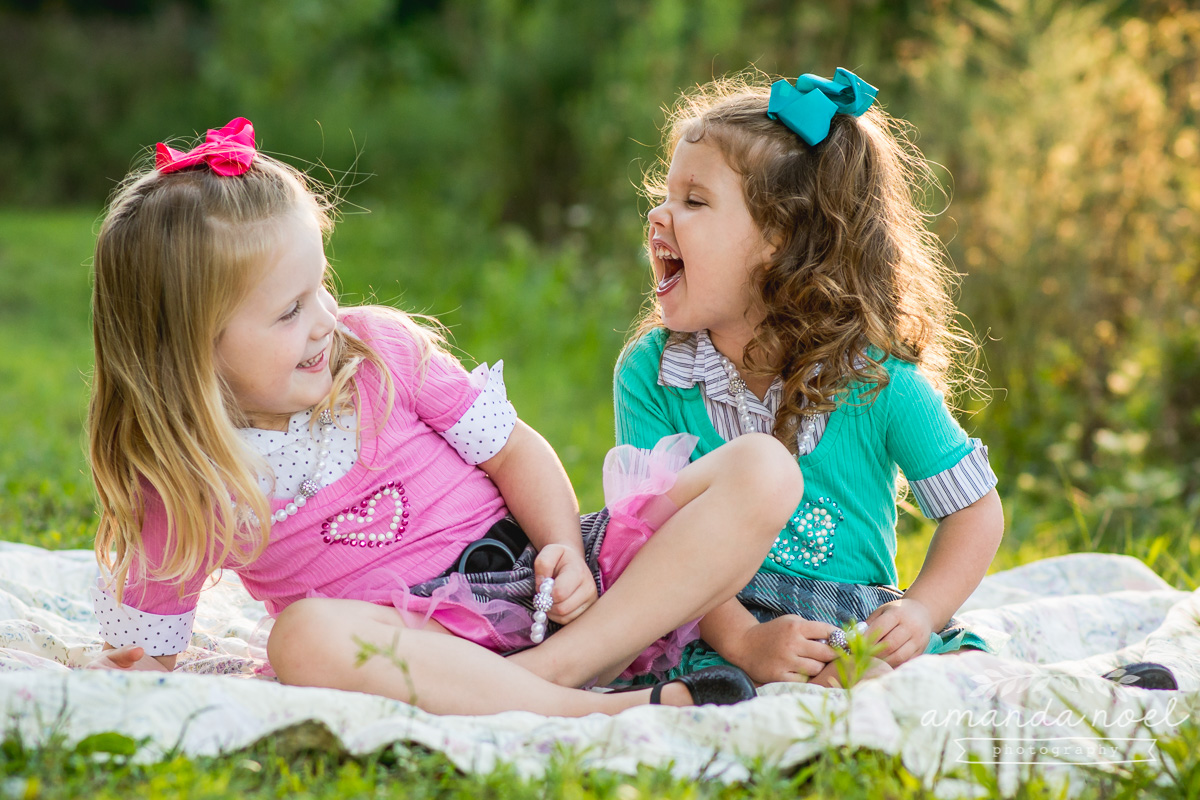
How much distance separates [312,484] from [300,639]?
12.7 inches

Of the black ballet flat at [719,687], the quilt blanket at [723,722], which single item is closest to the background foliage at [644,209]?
the quilt blanket at [723,722]

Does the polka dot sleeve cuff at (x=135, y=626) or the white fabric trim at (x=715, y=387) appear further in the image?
the white fabric trim at (x=715, y=387)

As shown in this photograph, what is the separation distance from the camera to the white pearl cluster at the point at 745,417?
2176 millimetres

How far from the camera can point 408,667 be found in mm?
1786

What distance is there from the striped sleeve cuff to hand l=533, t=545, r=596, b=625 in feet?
2.21

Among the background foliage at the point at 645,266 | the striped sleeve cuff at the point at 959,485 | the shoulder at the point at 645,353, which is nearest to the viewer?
the striped sleeve cuff at the point at 959,485

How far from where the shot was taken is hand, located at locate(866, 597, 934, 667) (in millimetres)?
1957

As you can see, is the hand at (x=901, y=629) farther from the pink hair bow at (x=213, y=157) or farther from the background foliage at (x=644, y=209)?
the pink hair bow at (x=213, y=157)

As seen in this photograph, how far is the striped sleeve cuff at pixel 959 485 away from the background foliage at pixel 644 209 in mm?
809

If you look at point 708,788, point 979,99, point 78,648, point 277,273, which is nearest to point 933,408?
point 708,788

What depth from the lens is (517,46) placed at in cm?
732

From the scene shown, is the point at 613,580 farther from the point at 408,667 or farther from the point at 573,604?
the point at 408,667

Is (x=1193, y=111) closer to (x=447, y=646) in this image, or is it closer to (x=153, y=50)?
(x=447, y=646)

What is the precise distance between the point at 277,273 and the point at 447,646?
70 centimetres
